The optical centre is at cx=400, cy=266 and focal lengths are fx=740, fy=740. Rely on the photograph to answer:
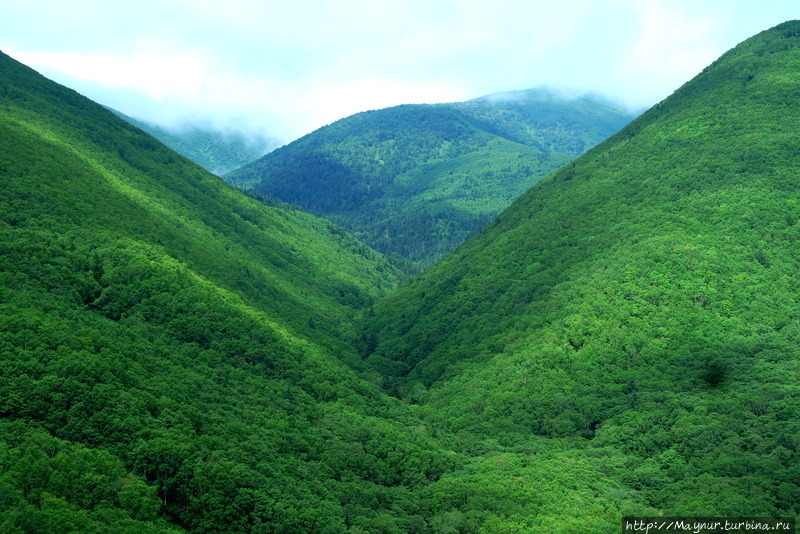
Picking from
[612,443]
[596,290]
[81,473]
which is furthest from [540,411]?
[81,473]

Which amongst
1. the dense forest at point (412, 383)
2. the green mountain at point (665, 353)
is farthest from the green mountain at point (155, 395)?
the green mountain at point (665, 353)

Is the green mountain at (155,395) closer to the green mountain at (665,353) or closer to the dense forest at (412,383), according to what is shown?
the dense forest at (412,383)

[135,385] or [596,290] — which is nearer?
[135,385]

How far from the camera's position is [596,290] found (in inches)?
6801

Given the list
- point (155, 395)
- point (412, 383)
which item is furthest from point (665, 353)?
point (155, 395)

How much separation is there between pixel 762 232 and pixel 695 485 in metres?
80.9

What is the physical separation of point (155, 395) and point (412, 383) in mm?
86418

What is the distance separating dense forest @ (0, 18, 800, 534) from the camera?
95562 millimetres

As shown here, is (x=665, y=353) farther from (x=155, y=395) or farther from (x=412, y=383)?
(x=155, y=395)

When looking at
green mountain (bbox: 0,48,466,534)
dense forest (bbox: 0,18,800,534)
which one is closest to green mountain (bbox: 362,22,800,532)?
dense forest (bbox: 0,18,800,534)

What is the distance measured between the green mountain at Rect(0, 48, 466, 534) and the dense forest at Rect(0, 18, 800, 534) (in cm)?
44

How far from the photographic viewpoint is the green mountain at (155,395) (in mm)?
87938

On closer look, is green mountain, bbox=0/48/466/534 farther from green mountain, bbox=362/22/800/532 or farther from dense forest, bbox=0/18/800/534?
green mountain, bbox=362/22/800/532

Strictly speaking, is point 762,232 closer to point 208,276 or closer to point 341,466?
point 341,466
